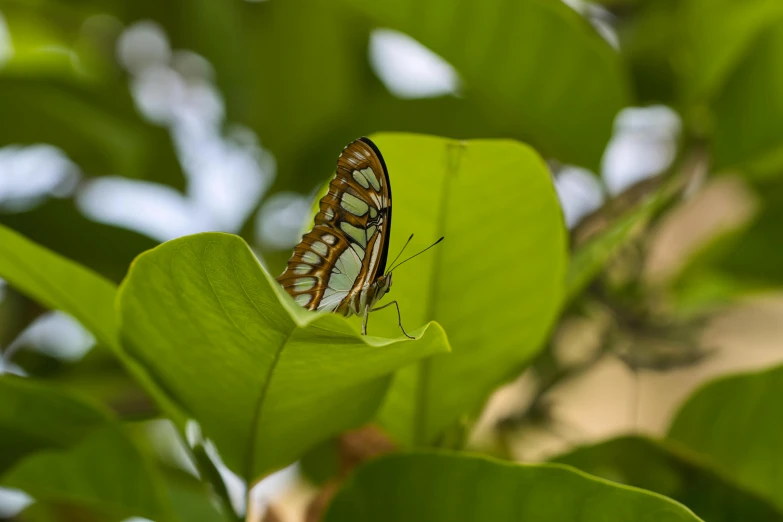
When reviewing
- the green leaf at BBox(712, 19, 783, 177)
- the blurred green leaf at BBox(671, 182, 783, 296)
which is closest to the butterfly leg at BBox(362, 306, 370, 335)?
the green leaf at BBox(712, 19, 783, 177)

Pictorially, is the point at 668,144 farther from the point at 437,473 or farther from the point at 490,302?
the point at 437,473

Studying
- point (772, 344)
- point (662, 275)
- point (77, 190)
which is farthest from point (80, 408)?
point (772, 344)

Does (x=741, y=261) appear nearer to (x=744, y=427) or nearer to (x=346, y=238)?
(x=744, y=427)

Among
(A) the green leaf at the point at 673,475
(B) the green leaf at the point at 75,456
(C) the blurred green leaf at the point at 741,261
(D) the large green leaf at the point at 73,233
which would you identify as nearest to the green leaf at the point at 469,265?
(A) the green leaf at the point at 673,475

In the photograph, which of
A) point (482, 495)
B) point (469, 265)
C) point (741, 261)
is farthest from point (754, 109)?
point (482, 495)

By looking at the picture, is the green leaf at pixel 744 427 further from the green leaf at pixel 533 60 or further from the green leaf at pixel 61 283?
the green leaf at pixel 61 283

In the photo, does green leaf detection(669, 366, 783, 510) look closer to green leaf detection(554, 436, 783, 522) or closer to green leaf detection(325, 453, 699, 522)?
green leaf detection(554, 436, 783, 522)
